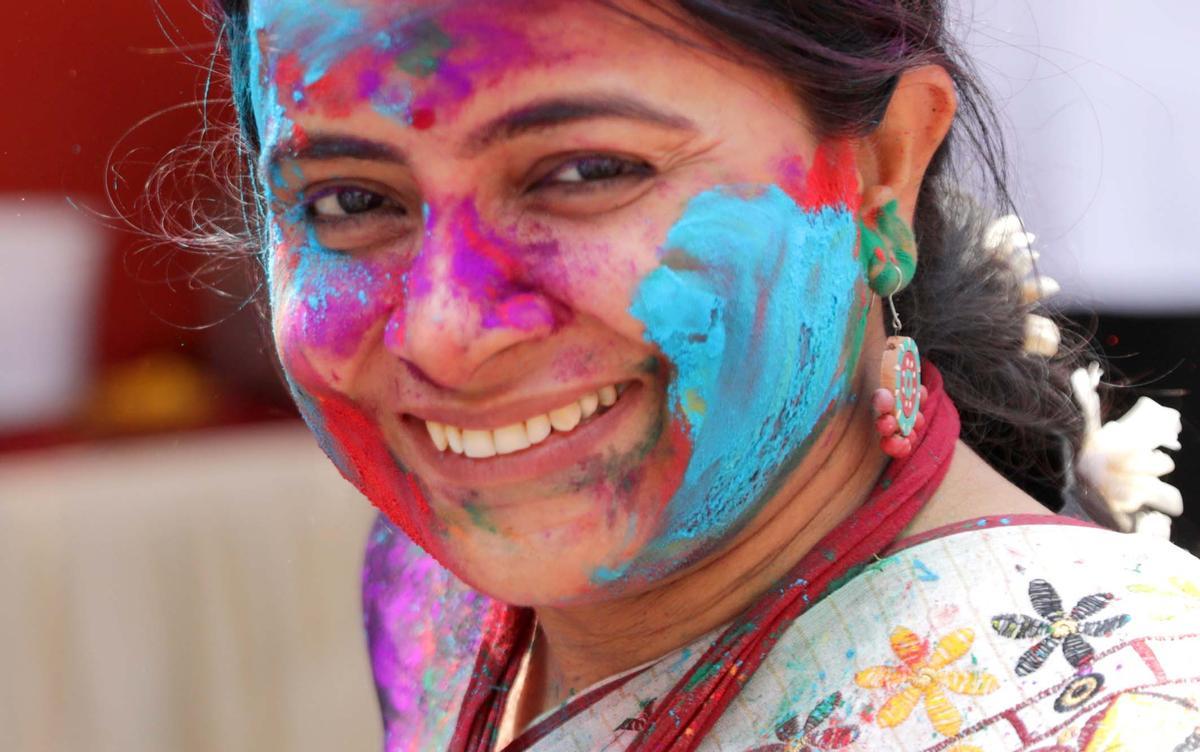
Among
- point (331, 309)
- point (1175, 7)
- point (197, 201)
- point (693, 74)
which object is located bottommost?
point (331, 309)

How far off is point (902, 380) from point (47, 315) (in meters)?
2.41

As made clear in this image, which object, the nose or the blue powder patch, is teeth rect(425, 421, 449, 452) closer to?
the nose

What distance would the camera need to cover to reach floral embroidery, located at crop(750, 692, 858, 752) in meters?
1.28

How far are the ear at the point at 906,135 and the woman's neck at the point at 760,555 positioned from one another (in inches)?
9.3

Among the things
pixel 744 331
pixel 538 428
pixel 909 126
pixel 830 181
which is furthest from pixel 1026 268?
pixel 538 428

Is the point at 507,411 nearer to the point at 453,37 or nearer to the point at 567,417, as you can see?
the point at 567,417

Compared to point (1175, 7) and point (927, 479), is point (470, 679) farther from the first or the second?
point (1175, 7)

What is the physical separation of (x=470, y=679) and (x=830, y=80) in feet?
3.29

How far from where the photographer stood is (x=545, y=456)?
1.36 m

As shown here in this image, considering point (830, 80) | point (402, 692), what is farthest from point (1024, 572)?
point (402, 692)

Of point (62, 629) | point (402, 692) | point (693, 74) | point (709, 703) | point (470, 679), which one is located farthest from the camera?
point (62, 629)

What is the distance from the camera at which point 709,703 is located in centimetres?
141

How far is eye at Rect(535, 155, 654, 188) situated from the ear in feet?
0.95

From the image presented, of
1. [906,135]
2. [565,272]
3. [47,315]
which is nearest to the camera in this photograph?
[565,272]
